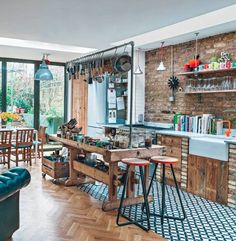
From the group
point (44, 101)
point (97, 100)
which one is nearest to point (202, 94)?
point (97, 100)

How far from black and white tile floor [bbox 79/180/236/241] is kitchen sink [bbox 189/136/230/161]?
0.69 m

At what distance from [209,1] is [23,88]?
630cm

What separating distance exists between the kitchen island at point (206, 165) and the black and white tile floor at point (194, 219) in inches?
5.7

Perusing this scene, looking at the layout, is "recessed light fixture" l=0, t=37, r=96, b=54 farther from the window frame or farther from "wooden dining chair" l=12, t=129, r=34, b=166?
"wooden dining chair" l=12, t=129, r=34, b=166

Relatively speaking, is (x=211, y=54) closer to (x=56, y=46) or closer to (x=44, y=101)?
(x=56, y=46)

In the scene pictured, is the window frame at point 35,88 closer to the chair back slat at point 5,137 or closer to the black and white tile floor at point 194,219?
the chair back slat at point 5,137

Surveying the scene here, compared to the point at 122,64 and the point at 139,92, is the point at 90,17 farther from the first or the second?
the point at 139,92

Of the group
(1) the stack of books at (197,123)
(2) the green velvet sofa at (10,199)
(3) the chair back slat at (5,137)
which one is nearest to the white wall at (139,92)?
(1) the stack of books at (197,123)

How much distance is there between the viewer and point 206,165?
4727 millimetres

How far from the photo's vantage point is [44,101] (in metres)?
9.23

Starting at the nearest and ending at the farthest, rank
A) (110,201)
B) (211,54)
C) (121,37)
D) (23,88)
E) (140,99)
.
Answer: (110,201) → (211,54) → (121,37) → (140,99) → (23,88)

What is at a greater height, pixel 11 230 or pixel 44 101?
pixel 44 101

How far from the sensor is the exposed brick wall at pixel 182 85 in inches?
213

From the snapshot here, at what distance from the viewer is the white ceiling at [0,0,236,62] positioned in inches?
161
